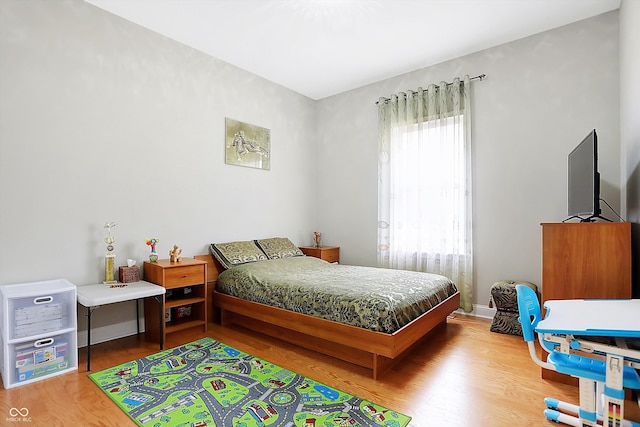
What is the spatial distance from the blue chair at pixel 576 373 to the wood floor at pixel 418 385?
13cm

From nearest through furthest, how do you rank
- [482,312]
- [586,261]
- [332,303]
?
[586,261], [332,303], [482,312]

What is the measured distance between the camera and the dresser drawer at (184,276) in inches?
115

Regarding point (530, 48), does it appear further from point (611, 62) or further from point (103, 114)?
point (103, 114)

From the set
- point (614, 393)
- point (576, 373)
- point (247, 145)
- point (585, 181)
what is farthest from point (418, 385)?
point (247, 145)

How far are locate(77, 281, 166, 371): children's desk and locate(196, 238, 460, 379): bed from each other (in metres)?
0.73

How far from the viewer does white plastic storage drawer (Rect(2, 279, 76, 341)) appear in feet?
7.13

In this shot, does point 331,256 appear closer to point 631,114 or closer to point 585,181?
point 585,181

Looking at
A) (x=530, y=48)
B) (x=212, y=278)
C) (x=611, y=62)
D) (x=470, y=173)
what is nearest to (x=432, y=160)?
(x=470, y=173)

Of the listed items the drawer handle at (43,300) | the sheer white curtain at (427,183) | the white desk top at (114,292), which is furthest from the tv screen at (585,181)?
the drawer handle at (43,300)

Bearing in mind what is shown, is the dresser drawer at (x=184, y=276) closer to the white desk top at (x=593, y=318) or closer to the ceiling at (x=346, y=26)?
the ceiling at (x=346, y=26)

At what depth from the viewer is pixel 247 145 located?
4227mm

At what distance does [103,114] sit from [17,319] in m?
1.79

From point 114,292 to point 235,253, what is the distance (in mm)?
1340

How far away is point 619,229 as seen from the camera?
6.83ft
